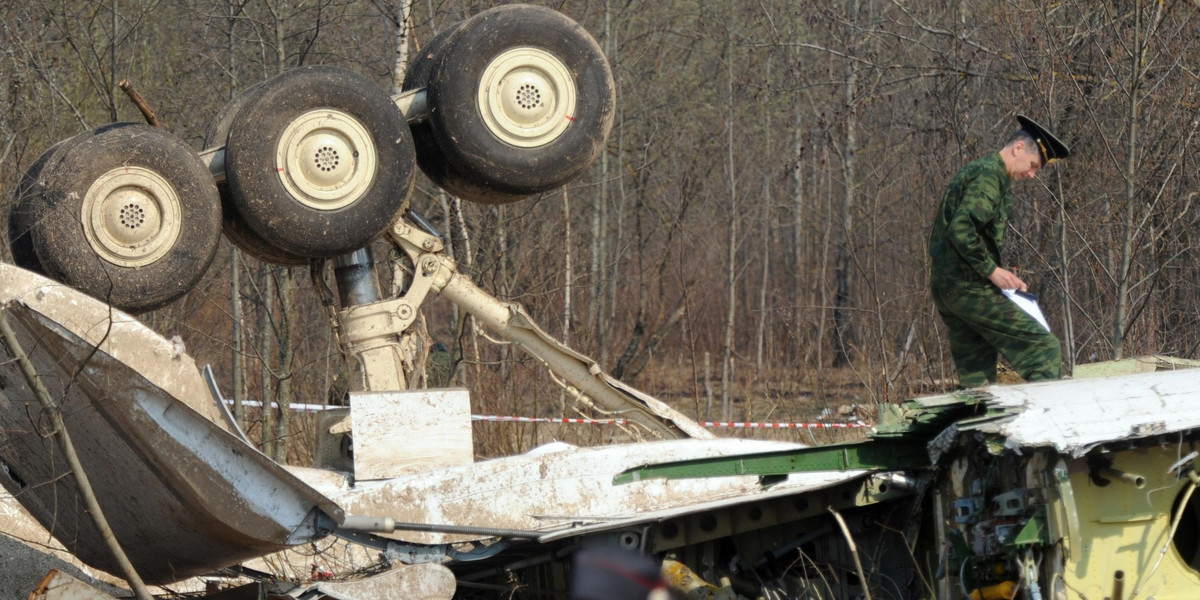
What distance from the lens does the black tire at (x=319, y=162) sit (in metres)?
5.42

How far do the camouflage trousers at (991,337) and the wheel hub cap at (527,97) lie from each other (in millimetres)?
2129

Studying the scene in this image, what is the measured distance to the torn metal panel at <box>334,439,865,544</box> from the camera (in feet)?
17.0

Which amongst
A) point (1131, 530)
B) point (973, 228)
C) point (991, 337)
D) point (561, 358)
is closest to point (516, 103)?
point (561, 358)

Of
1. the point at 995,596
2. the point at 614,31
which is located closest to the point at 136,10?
the point at 614,31

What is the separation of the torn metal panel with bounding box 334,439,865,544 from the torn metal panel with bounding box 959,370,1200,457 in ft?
3.37

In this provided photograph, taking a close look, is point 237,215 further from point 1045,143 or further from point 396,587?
point 1045,143

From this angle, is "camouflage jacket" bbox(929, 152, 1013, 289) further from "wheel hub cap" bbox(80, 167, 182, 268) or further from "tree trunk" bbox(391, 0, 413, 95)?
"tree trunk" bbox(391, 0, 413, 95)

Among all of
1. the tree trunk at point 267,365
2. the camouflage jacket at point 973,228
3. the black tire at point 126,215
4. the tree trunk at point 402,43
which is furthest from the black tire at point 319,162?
the tree trunk at point 267,365

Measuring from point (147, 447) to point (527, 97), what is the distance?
94.1 inches

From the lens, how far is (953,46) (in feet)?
38.8

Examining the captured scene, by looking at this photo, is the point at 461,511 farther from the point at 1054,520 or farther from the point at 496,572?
the point at 1054,520

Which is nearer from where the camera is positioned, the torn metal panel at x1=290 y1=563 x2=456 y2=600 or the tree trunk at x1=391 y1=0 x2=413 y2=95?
the torn metal panel at x1=290 y1=563 x2=456 y2=600

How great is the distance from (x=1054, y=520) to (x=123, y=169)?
3.89 m

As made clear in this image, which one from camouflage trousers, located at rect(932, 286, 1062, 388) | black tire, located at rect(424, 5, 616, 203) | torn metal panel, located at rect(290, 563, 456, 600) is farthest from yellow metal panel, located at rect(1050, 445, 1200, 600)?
black tire, located at rect(424, 5, 616, 203)
